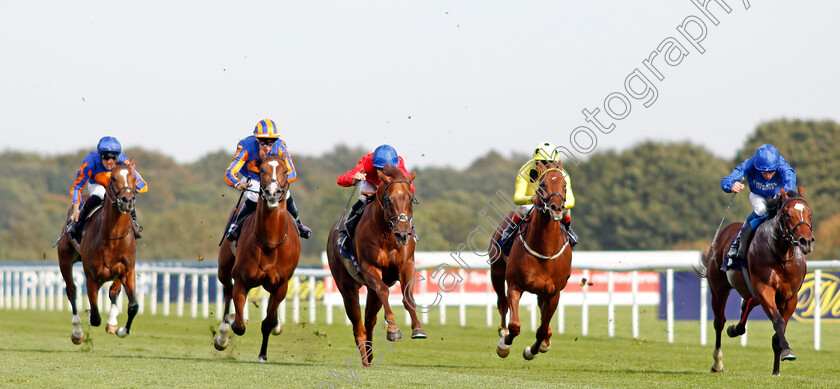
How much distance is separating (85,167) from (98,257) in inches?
52.2

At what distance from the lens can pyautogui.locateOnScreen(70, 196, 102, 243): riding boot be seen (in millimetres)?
12492

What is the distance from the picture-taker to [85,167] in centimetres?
1263

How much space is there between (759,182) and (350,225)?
13.2ft

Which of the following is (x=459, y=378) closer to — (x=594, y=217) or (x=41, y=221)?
(x=594, y=217)

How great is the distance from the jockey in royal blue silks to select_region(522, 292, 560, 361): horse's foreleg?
6.15 feet

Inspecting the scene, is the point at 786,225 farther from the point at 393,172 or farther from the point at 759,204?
the point at 393,172

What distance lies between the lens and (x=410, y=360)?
11.9 meters

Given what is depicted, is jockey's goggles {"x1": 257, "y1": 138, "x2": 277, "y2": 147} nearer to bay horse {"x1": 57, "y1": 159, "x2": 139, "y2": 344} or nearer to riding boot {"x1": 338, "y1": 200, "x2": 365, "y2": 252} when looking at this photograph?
riding boot {"x1": 338, "y1": 200, "x2": 365, "y2": 252}

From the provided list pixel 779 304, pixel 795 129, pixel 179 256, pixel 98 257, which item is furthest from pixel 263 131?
pixel 795 129

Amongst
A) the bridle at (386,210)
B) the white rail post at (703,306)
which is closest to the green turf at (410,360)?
the white rail post at (703,306)

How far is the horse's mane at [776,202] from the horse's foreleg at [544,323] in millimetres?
2136

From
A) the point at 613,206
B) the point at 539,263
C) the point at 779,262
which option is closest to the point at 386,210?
the point at 539,263

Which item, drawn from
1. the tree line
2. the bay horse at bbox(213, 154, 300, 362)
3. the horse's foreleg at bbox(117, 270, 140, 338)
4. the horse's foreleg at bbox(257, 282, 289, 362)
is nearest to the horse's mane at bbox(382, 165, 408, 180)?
the bay horse at bbox(213, 154, 300, 362)

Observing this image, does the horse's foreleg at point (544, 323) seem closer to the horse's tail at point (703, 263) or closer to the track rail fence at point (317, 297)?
the horse's tail at point (703, 263)
